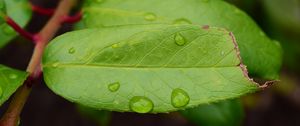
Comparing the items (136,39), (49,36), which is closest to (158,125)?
(49,36)

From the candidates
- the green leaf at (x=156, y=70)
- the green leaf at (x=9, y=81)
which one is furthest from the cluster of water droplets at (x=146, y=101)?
the green leaf at (x=9, y=81)

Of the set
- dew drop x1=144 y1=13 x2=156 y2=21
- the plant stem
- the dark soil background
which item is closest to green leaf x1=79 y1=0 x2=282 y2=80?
dew drop x1=144 y1=13 x2=156 y2=21

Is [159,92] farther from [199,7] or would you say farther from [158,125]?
[158,125]

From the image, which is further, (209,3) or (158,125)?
(158,125)

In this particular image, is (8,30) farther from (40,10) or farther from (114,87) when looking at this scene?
(114,87)

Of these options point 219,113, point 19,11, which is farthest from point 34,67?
point 219,113

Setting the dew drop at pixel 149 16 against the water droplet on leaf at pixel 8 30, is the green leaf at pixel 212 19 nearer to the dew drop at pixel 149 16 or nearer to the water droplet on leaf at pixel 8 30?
the dew drop at pixel 149 16
